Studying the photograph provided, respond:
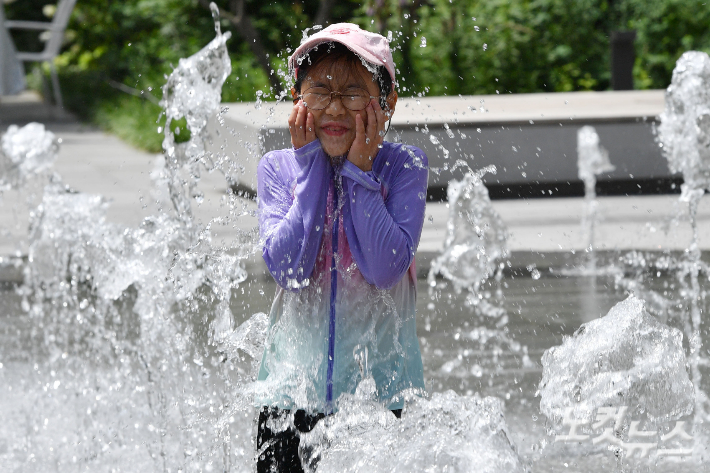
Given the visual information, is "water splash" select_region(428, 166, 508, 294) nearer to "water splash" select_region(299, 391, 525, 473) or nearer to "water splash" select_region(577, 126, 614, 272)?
"water splash" select_region(577, 126, 614, 272)

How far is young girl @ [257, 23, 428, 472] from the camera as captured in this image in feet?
7.16

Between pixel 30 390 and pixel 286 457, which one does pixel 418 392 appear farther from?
pixel 30 390

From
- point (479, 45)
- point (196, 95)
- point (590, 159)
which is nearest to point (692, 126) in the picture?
point (590, 159)

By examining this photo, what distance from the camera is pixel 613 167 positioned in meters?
9.18

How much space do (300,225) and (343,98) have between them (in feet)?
0.96

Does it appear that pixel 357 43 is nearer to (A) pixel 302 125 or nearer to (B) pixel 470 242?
(A) pixel 302 125

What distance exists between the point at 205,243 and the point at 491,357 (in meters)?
1.69

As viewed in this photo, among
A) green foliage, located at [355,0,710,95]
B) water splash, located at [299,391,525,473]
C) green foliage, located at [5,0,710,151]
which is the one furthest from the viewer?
green foliage, located at [355,0,710,95]

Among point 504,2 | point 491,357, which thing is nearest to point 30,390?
point 491,357

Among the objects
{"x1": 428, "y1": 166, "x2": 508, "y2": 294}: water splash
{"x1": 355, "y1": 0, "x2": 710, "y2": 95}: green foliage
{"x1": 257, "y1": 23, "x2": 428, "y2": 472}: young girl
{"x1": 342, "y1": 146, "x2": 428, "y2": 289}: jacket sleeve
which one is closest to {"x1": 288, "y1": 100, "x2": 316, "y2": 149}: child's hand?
{"x1": 257, "y1": 23, "x2": 428, "y2": 472}: young girl

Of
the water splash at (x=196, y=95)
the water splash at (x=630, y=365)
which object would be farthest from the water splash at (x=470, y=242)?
the water splash at (x=630, y=365)

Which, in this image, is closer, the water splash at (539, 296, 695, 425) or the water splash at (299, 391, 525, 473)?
the water splash at (299, 391, 525, 473)

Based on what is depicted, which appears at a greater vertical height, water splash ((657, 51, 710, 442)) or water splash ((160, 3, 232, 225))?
water splash ((160, 3, 232, 225))

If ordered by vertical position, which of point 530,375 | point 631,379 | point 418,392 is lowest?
point 530,375
